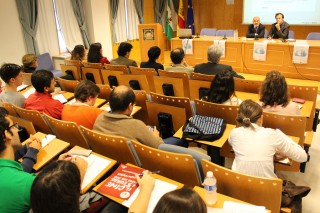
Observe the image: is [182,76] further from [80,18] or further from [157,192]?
[80,18]

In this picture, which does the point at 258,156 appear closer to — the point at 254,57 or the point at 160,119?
the point at 160,119

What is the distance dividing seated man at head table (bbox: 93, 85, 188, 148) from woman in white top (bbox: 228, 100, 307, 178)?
69 centimetres

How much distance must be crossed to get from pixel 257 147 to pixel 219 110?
0.92 metres

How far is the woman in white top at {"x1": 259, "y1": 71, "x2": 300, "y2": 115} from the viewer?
274 centimetres

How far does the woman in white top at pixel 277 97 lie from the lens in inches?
108

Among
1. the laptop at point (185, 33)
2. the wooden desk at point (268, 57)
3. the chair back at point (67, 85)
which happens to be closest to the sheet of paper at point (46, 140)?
the chair back at point (67, 85)

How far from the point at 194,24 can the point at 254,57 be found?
13.7ft

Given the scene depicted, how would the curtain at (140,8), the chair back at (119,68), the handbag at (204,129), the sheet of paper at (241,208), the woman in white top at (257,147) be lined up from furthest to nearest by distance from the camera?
1. the curtain at (140,8)
2. the chair back at (119,68)
3. the handbag at (204,129)
4. the woman in white top at (257,147)
5. the sheet of paper at (241,208)

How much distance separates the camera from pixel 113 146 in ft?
7.33

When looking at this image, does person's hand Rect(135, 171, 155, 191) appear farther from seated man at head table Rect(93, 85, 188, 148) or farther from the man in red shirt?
the man in red shirt

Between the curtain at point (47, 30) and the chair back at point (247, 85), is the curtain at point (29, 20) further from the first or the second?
the chair back at point (247, 85)

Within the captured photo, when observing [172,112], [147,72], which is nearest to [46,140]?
[172,112]

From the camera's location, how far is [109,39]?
820cm

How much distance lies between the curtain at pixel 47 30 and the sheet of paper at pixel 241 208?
647 centimetres
